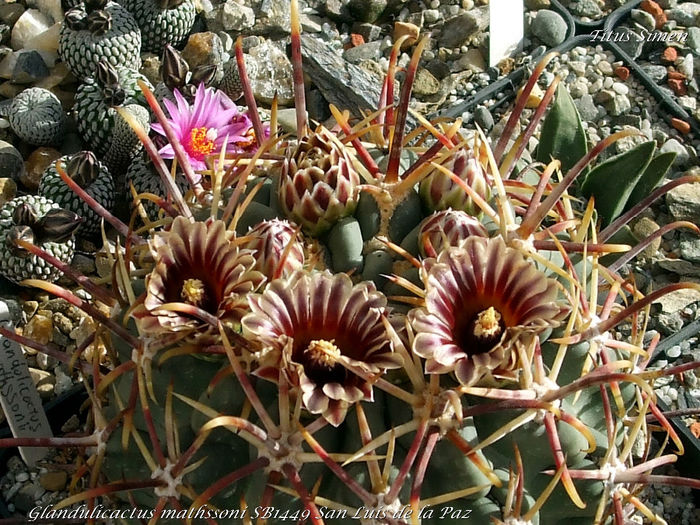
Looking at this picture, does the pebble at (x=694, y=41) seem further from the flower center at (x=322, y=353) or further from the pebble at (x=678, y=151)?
the flower center at (x=322, y=353)

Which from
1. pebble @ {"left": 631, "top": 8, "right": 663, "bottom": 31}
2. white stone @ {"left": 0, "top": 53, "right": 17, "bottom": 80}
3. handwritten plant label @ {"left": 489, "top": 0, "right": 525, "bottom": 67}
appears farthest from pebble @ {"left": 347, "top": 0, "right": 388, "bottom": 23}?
white stone @ {"left": 0, "top": 53, "right": 17, "bottom": 80}

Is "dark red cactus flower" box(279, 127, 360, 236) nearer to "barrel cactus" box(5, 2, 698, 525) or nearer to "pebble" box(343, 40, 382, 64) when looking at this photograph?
"barrel cactus" box(5, 2, 698, 525)

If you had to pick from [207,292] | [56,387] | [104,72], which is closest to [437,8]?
[104,72]

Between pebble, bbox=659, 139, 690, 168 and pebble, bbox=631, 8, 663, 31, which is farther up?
pebble, bbox=631, 8, 663, 31

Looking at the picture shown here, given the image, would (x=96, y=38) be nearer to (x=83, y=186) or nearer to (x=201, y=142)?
(x=83, y=186)

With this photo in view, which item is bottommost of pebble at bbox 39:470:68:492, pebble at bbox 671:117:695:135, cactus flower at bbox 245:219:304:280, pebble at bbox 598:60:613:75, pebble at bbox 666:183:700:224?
pebble at bbox 39:470:68:492

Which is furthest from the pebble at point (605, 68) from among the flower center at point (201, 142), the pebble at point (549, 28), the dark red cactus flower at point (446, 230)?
the dark red cactus flower at point (446, 230)
